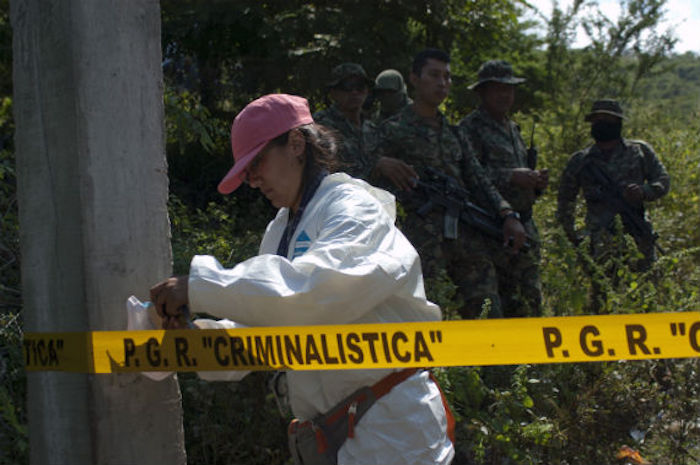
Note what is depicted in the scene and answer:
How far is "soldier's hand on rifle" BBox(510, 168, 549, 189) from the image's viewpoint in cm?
585

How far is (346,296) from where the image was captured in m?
2.09

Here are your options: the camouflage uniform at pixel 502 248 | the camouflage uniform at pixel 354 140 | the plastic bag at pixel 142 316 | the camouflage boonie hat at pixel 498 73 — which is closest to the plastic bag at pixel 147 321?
the plastic bag at pixel 142 316

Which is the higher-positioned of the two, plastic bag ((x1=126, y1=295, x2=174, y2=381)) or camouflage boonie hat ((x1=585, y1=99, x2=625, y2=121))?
camouflage boonie hat ((x1=585, y1=99, x2=625, y2=121))

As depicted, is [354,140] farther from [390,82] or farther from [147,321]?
[147,321]

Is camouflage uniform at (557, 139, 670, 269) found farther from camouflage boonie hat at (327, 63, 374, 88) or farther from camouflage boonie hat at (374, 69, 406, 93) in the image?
camouflage boonie hat at (327, 63, 374, 88)

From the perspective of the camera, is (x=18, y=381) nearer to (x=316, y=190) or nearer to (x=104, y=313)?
(x=104, y=313)

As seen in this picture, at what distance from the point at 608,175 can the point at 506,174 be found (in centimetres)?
130

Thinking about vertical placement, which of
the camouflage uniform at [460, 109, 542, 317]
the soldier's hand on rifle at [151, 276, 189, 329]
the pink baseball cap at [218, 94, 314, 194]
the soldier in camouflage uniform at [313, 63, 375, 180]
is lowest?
the camouflage uniform at [460, 109, 542, 317]

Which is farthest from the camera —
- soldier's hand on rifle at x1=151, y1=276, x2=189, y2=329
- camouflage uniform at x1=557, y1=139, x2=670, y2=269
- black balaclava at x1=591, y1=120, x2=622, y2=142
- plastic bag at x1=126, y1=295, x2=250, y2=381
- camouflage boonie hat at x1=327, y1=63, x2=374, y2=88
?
black balaclava at x1=591, y1=120, x2=622, y2=142

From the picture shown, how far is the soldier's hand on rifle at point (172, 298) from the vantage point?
217cm

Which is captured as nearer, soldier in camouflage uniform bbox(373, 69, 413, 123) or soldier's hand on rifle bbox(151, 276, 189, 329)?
soldier's hand on rifle bbox(151, 276, 189, 329)

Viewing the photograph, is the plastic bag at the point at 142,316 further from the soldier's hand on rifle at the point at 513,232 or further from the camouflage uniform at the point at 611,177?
the camouflage uniform at the point at 611,177

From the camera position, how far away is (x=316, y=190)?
2.42 metres

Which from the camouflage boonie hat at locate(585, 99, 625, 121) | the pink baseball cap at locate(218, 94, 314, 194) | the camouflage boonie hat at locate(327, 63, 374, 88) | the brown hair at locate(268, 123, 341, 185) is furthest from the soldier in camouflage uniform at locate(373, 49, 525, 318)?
the pink baseball cap at locate(218, 94, 314, 194)
